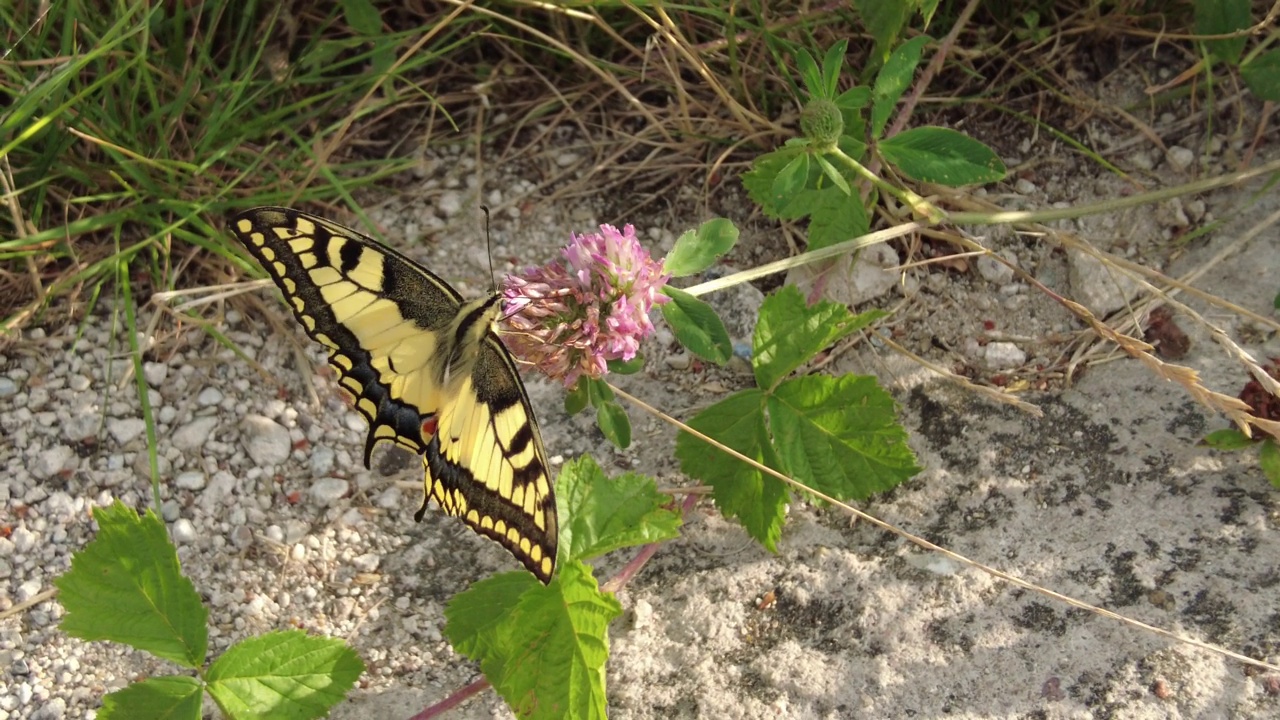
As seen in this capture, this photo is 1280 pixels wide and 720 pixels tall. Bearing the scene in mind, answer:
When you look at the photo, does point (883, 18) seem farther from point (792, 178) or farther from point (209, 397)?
point (209, 397)

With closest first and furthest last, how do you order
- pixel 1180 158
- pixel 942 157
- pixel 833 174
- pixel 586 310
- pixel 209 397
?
pixel 586 310 → pixel 833 174 → pixel 942 157 → pixel 209 397 → pixel 1180 158

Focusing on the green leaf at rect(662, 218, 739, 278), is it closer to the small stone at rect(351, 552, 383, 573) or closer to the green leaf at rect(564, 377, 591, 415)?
the green leaf at rect(564, 377, 591, 415)

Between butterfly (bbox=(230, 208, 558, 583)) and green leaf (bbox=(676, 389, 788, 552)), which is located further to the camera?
green leaf (bbox=(676, 389, 788, 552))

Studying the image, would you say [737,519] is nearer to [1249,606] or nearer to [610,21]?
[1249,606]

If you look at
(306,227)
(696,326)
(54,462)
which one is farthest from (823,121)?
(54,462)

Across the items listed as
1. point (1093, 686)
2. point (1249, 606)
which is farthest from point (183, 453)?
point (1249, 606)

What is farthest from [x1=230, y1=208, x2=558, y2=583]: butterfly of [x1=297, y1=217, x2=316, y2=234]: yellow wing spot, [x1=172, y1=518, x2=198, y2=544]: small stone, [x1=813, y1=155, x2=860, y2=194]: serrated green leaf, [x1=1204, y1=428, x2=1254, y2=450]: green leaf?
[x1=1204, y1=428, x2=1254, y2=450]: green leaf

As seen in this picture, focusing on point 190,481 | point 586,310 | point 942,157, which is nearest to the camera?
point 586,310
